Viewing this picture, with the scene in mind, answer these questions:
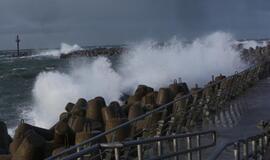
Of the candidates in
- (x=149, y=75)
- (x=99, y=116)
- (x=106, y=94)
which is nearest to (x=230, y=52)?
(x=149, y=75)

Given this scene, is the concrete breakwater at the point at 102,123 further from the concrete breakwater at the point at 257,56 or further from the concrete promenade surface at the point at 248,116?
the concrete breakwater at the point at 257,56

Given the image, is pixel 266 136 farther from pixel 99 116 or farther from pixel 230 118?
pixel 99 116

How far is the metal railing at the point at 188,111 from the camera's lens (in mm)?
8600

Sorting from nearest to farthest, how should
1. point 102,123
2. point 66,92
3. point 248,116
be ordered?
point 248,116 → point 102,123 → point 66,92

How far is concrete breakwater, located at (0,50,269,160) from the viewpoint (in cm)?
941

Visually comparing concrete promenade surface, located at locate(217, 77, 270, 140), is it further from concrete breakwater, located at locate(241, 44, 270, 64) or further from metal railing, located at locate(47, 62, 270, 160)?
concrete breakwater, located at locate(241, 44, 270, 64)

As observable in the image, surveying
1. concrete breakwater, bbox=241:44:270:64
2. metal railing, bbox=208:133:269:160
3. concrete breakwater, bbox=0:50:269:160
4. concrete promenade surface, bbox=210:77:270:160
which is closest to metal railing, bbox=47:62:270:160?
concrete breakwater, bbox=0:50:269:160

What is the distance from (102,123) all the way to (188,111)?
10.8 feet

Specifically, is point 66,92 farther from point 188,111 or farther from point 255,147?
point 255,147

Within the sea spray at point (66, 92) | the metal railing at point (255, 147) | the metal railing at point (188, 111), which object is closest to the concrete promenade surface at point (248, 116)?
the metal railing at point (255, 147)

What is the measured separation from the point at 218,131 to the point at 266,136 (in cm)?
211

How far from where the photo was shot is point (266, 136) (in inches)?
284

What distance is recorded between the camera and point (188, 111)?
959 centimetres

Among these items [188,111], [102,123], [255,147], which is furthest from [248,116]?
[255,147]
